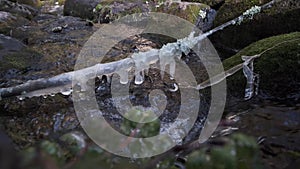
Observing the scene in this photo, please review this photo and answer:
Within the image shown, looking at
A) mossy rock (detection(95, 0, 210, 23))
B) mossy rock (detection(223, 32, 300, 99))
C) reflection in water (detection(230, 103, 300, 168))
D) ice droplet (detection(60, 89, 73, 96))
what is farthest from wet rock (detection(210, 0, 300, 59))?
ice droplet (detection(60, 89, 73, 96))

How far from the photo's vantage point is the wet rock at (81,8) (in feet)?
30.9

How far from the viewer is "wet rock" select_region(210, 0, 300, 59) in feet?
15.3

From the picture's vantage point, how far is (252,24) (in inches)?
195

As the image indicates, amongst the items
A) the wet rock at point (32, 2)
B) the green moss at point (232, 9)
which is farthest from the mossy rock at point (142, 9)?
the wet rock at point (32, 2)

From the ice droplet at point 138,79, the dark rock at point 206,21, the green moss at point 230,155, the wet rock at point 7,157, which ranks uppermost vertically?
the dark rock at point 206,21

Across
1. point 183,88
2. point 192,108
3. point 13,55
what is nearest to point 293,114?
point 192,108

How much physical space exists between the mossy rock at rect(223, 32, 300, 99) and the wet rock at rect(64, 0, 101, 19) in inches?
254

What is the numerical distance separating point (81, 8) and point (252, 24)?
19.9 feet

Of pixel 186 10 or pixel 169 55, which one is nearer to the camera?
pixel 169 55

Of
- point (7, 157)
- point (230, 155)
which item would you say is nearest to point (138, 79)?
point (230, 155)

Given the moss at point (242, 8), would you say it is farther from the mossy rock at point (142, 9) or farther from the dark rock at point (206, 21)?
the mossy rock at point (142, 9)

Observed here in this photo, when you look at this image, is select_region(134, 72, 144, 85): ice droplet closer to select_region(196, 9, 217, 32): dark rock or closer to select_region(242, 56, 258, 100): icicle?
select_region(242, 56, 258, 100): icicle

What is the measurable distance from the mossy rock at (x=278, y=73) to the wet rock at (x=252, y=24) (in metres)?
1.11

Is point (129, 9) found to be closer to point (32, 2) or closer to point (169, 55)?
point (169, 55)
